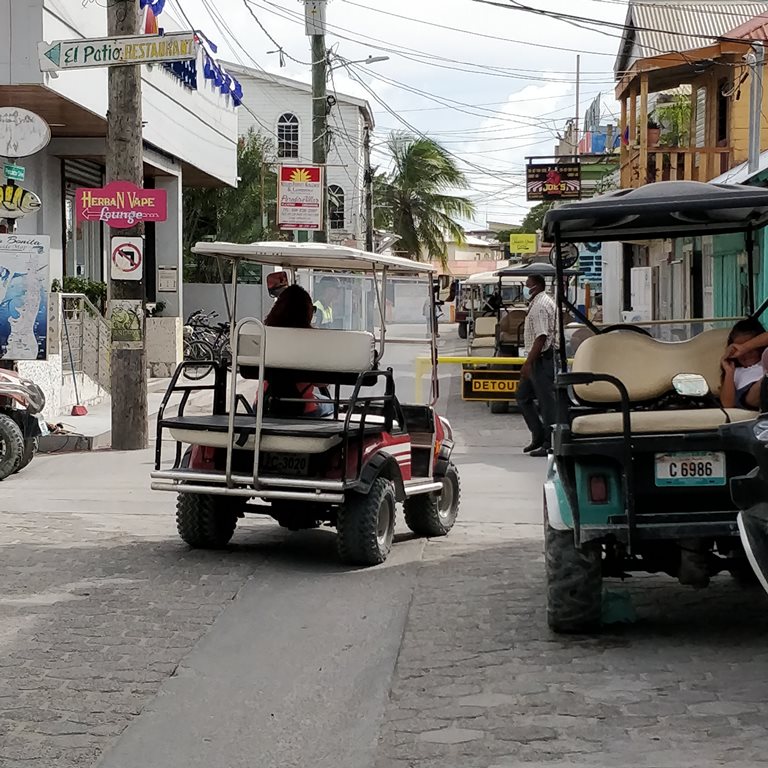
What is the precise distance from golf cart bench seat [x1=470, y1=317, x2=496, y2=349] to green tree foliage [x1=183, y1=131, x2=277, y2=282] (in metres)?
15.9

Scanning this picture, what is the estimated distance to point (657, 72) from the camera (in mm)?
24844

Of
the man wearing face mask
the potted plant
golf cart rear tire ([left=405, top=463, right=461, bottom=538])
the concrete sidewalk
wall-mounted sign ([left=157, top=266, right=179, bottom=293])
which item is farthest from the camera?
the potted plant

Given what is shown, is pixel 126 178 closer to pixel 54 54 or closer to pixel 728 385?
pixel 54 54

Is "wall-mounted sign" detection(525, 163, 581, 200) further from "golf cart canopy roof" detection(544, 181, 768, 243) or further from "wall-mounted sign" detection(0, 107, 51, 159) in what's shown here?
"golf cart canopy roof" detection(544, 181, 768, 243)

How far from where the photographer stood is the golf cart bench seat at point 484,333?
22823 millimetres

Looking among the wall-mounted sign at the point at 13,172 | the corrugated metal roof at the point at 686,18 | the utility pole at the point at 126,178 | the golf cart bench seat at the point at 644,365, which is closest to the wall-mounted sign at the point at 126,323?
the utility pole at the point at 126,178

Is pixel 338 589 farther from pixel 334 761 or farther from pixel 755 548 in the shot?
pixel 755 548

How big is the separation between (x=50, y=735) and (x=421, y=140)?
48.7m

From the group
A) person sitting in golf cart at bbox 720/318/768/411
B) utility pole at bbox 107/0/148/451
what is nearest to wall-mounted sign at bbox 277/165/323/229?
utility pole at bbox 107/0/148/451

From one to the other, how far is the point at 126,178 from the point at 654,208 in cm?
894

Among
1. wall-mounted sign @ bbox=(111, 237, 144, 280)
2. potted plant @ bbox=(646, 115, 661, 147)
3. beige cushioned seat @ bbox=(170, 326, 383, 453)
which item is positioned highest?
potted plant @ bbox=(646, 115, 661, 147)

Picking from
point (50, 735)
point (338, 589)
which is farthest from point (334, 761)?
point (338, 589)

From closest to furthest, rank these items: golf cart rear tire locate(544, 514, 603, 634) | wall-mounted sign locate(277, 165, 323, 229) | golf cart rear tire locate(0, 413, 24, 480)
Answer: golf cart rear tire locate(544, 514, 603, 634) < golf cart rear tire locate(0, 413, 24, 480) < wall-mounted sign locate(277, 165, 323, 229)

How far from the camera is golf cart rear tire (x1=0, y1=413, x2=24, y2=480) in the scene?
12.2 m
